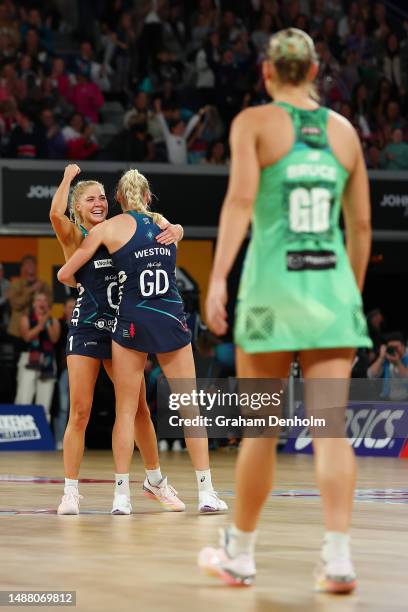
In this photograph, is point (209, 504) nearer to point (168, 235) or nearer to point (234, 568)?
point (168, 235)

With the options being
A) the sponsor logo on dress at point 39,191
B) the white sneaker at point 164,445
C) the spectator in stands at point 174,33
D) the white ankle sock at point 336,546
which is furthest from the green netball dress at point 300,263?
the spectator in stands at point 174,33

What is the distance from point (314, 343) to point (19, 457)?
34.4ft

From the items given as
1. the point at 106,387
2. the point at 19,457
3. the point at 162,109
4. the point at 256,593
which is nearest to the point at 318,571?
the point at 256,593

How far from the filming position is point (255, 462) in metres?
4.81

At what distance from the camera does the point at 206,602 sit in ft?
14.6

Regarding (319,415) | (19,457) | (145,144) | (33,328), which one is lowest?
(19,457)

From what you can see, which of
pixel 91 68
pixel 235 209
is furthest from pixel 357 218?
pixel 91 68

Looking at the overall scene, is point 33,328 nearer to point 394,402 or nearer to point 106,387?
point 106,387

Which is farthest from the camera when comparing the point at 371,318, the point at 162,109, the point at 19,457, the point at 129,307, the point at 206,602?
the point at 162,109

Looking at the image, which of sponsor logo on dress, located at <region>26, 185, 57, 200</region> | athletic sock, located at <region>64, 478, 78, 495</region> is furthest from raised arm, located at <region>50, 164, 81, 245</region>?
sponsor logo on dress, located at <region>26, 185, 57, 200</region>

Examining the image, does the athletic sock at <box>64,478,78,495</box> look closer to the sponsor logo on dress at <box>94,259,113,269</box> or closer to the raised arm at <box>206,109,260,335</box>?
the sponsor logo on dress at <box>94,259,113,269</box>

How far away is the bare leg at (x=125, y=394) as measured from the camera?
7.92 m

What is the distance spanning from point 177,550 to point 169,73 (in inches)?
604

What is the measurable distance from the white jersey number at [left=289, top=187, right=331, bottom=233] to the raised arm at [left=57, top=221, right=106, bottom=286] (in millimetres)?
3389
